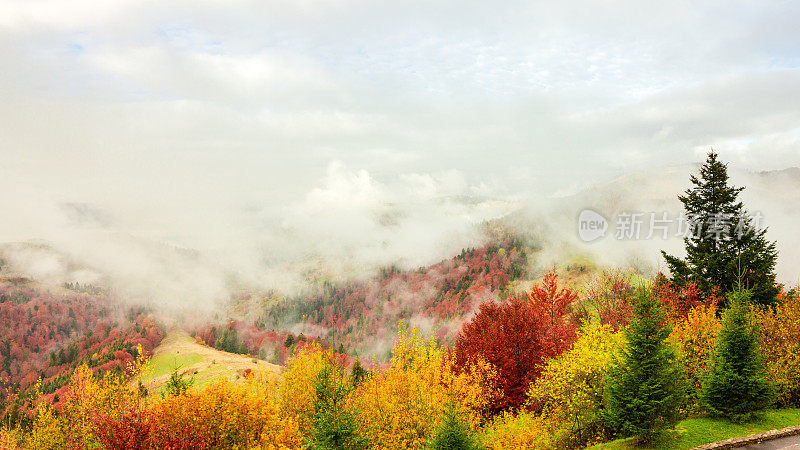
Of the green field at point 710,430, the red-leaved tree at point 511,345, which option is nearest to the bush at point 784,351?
the green field at point 710,430

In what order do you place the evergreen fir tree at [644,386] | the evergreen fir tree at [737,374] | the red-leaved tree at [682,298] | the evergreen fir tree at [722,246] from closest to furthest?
the evergreen fir tree at [644,386]
the evergreen fir tree at [737,374]
the red-leaved tree at [682,298]
the evergreen fir tree at [722,246]

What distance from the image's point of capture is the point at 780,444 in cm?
2866

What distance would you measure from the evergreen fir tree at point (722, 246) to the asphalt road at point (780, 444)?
21.8 m

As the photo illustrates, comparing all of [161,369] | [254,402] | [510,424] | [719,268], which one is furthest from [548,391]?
[161,369]

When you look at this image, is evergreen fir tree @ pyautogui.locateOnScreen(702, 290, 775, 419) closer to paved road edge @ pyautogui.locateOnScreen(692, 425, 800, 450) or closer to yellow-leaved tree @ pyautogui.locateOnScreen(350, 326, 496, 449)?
paved road edge @ pyautogui.locateOnScreen(692, 425, 800, 450)

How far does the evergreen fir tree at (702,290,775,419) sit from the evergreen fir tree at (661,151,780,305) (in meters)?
16.6

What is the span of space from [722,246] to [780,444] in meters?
26.8

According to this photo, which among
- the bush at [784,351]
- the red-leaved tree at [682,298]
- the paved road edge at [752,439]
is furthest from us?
the red-leaved tree at [682,298]

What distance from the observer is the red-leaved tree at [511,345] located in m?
43.0

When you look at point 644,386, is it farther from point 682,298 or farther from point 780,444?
point 682,298

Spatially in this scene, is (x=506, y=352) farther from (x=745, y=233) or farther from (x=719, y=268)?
(x=745, y=233)

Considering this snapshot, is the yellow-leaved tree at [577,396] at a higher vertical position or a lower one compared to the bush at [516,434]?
higher

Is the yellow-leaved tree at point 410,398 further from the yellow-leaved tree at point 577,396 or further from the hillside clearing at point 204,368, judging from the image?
the hillside clearing at point 204,368

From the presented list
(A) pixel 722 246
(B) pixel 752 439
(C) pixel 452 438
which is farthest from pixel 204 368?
Result: (B) pixel 752 439
